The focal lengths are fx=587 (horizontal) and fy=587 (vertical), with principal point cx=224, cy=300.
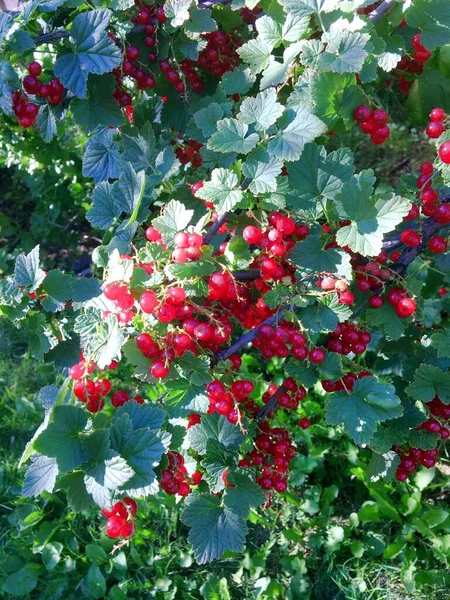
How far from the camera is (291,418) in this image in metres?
2.62

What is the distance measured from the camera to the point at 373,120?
141cm

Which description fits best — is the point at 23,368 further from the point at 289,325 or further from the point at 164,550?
the point at 289,325

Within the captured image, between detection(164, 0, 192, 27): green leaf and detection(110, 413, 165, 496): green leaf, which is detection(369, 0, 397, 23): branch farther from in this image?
detection(110, 413, 165, 496): green leaf

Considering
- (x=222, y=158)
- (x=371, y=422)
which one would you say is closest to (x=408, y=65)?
(x=222, y=158)

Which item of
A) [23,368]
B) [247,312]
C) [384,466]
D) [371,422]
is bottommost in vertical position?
[23,368]

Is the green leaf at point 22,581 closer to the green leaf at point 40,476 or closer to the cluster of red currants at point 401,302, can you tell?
A: the green leaf at point 40,476

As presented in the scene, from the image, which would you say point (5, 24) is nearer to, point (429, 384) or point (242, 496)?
point (242, 496)

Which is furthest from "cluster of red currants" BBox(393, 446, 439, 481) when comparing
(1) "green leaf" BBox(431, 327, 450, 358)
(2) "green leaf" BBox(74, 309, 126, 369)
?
(2) "green leaf" BBox(74, 309, 126, 369)

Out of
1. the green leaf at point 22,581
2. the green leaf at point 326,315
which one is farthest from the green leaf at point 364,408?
the green leaf at point 22,581

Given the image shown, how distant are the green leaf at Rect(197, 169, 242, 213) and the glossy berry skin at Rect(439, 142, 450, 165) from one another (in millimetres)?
434

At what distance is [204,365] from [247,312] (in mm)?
262

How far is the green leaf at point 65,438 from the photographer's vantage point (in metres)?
1.06

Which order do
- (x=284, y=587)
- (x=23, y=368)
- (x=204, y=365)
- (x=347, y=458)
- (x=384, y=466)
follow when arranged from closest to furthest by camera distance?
(x=204, y=365) < (x=384, y=466) < (x=284, y=587) < (x=347, y=458) < (x=23, y=368)

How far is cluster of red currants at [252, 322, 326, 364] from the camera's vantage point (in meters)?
1.23
